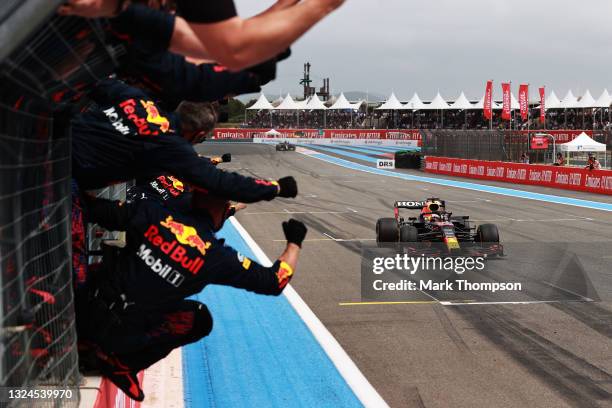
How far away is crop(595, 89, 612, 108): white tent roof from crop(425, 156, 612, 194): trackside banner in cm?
3118

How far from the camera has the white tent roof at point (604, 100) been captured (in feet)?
214

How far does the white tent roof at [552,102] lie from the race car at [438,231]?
186ft

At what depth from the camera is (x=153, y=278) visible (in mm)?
3076

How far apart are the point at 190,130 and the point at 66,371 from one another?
1.10 metres

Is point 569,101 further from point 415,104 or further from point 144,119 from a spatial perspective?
point 144,119

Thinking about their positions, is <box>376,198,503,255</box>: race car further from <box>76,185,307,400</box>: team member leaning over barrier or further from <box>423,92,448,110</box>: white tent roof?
<box>423,92,448,110</box>: white tent roof

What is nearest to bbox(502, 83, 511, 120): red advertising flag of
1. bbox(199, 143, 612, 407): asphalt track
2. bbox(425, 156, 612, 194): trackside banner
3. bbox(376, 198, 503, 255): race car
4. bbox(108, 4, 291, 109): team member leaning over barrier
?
bbox(425, 156, 612, 194): trackside banner

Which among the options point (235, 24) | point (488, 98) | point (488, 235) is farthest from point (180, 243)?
point (488, 98)

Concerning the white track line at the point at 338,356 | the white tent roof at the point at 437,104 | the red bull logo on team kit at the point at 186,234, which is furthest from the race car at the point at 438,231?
the white tent roof at the point at 437,104

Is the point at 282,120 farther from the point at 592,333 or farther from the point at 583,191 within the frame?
the point at 592,333

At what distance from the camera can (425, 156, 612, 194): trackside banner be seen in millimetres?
27766

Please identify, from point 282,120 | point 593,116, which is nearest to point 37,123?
point 593,116

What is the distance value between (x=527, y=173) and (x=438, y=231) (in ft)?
65.5

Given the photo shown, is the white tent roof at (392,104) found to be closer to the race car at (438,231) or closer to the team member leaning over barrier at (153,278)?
the race car at (438,231)
